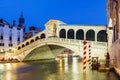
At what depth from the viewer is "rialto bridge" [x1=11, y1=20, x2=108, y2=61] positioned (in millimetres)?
31430

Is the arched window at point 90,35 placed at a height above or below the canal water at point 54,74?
above

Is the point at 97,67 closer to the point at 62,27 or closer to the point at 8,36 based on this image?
the point at 62,27

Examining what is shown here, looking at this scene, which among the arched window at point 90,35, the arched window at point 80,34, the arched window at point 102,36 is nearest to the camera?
the arched window at point 102,36

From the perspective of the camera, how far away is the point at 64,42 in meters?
34.6

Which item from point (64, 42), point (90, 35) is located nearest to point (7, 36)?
point (64, 42)

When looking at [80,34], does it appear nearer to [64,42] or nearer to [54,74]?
[64,42]

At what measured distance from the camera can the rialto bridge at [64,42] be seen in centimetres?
3143

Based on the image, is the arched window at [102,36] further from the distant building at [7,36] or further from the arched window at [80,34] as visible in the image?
the distant building at [7,36]

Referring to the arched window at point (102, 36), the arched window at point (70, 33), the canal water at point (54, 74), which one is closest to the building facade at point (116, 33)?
the canal water at point (54, 74)

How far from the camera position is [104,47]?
30.3 m

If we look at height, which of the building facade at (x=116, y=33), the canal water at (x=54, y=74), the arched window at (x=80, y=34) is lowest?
the canal water at (x=54, y=74)

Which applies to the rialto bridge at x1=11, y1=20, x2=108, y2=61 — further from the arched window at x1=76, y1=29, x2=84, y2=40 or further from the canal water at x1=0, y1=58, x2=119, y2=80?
the canal water at x1=0, y1=58, x2=119, y2=80

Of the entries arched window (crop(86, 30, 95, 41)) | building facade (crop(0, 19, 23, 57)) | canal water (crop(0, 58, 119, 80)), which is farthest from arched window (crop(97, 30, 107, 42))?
building facade (crop(0, 19, 23, 57))

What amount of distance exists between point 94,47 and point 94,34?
449cm
